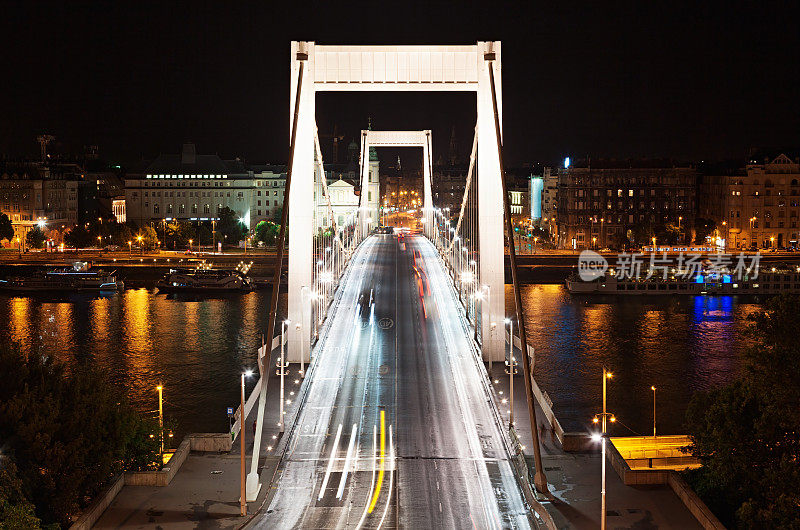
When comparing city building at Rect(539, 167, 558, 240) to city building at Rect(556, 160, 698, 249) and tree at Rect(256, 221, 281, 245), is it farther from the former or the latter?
tree at Rect(256, 221, 281, 245)

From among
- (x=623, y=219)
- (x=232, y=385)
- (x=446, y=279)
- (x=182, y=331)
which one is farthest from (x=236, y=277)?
(x=623, y=219)

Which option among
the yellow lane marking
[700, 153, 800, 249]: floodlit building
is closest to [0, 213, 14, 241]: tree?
[700, 153, 800, 249]: floodlit building

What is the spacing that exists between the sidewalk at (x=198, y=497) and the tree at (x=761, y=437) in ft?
24.6

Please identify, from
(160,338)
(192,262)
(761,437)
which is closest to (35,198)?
(192,262)

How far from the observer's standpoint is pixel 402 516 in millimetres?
13734

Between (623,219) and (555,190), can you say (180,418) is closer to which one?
(623,219)

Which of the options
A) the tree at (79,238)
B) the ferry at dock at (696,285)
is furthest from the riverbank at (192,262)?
the ferry at dock at (696,285)

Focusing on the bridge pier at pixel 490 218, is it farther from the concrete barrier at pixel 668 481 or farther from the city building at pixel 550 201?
the city building at pixel 550 201

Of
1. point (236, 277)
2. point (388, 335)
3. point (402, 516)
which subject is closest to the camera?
point (402, 516)

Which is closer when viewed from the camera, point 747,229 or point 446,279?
point 446,279

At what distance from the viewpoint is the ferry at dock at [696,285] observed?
56.5 metres

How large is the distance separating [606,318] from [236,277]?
78.9 ft

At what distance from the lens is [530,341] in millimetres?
37781

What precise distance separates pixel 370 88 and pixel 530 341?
1823 centimetres
